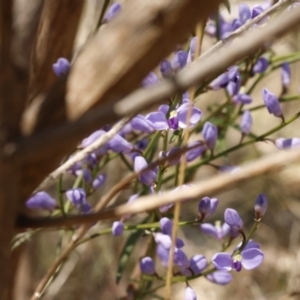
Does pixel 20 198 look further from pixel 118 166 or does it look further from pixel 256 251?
pixel 118 166

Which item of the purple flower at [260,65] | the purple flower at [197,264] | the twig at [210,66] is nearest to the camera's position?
the twig at [210,66]

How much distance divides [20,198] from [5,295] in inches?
2.7

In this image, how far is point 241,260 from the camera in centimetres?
63

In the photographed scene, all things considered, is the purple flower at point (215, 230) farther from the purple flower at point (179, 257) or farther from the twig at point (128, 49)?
the twig at point (128, 49)

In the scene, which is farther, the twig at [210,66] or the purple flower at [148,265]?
the purple flower at [148,265]

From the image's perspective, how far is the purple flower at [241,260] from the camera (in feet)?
2.04

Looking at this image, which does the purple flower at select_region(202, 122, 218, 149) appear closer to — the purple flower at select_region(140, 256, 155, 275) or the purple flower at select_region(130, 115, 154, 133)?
the purple flower at select_region(130, 115, 154, 133)

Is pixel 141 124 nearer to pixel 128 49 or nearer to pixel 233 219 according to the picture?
pixel 233 219

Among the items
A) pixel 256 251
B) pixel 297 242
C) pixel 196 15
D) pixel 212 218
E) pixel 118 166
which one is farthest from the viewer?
pixel 212 218

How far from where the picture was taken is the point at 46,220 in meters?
0.38

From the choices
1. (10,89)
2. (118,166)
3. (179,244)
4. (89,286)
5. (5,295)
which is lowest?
(89,286)

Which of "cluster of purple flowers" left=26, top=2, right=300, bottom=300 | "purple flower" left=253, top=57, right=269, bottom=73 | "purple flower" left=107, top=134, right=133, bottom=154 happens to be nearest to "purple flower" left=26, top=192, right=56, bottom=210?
"cluster of purple flowers" left=26, top=2, right=300, bottom=300

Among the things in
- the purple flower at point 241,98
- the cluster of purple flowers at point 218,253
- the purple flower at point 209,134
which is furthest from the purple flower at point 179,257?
the purple flower at point 241,98

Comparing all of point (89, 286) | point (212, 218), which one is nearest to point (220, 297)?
point (212, 218)
